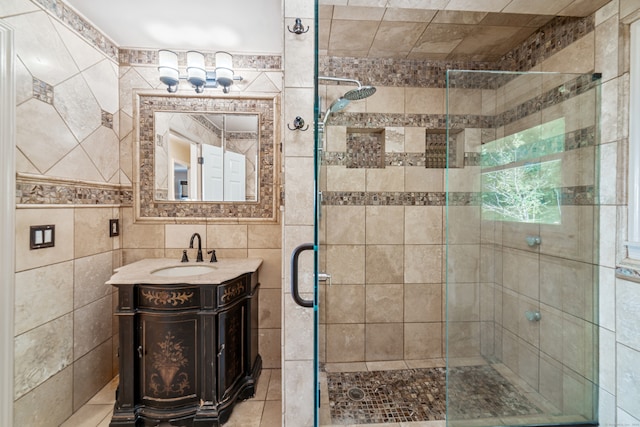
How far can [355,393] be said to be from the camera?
168 centimetres

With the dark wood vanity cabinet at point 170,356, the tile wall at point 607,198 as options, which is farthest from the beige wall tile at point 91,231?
the tile wall at point 607,198

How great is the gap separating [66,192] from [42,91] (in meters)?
0.56

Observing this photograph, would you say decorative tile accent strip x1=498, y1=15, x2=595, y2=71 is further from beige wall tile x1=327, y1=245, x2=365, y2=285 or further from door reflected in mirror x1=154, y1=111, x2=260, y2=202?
door reflected in mirror x1=154, y1=111, x2=260, y2=202

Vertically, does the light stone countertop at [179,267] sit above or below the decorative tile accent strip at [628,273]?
below

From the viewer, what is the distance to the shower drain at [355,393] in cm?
164

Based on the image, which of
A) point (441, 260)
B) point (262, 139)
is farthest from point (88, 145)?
point (441, 260)

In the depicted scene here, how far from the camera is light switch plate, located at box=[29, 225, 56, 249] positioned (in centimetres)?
137

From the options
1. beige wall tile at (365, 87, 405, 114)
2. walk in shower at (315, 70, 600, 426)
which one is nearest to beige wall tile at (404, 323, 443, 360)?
walk in shower at (315, 70, 600, 426)

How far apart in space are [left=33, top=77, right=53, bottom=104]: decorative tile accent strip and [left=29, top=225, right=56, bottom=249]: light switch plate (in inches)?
27.5

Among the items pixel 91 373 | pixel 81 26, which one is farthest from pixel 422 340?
pixel 81 26

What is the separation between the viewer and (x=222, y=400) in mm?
1539

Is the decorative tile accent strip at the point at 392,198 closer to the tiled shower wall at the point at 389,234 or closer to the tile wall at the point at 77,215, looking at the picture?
the tiled shower wall at the point at 389,234

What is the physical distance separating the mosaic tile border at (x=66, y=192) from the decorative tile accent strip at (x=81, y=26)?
956 millimetres

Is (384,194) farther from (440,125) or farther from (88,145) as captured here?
(88,145)
